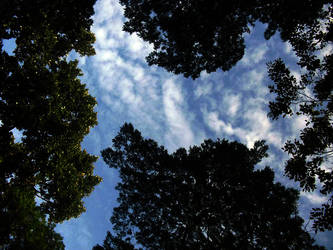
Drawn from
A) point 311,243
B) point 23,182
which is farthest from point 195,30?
point 311,243

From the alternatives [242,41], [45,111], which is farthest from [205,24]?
[45,111]

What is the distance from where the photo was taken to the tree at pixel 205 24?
9.62 m

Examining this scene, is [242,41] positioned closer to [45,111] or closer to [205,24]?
[205,24]

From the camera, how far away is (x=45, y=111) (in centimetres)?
1021

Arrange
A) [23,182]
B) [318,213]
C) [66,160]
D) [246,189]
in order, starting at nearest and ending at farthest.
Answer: [318,213] → [23,182] → [66,160] → [246,189]

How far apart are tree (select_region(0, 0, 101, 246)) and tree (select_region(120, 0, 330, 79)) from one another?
451 centimetres

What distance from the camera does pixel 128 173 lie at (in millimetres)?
14797

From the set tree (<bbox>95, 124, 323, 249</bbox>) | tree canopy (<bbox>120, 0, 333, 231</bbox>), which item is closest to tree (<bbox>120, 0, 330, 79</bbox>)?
tree canopy (<bbox>120, 0, 333, 231</bbox>)

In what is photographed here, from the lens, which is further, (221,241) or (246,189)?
(246,189)

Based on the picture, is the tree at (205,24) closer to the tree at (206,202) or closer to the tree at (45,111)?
the tree at (45,111)

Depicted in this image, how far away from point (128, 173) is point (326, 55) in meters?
14.2

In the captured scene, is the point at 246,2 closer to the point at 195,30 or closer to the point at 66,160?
the point at 195,30

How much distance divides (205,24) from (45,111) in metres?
9.77

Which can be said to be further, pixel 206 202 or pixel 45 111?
pixel 206 202
